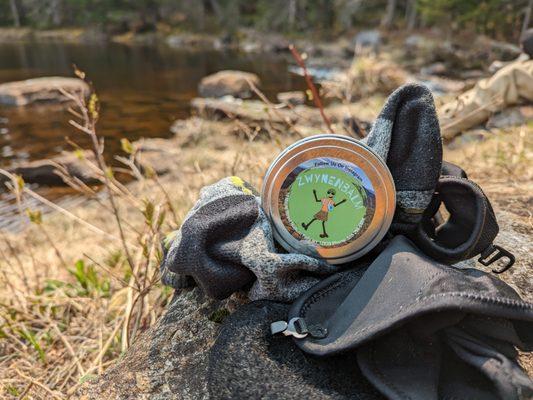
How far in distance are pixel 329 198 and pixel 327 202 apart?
0.6 inches

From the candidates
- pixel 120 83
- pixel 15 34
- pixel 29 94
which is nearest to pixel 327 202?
pixel 29 94

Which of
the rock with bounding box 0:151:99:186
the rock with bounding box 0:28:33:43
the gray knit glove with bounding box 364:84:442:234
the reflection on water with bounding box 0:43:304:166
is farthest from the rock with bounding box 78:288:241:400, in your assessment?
the rock with bounding box 0:28:33:43

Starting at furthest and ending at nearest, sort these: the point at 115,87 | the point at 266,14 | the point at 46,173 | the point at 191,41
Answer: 1. the point at 266,14
2. the point at 191,41
3. the point at 115,87
4. the point at 46,173

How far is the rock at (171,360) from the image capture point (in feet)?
4.00

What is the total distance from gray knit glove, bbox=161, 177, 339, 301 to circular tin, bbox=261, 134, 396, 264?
62 mm

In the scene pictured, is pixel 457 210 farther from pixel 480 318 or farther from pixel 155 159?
pixel 155 159

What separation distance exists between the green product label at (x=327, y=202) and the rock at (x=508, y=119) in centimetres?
443

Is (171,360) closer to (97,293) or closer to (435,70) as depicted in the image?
(97,293)

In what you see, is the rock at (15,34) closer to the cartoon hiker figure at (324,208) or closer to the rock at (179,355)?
the rock at (179,355)

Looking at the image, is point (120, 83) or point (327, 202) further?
point (120, 83)

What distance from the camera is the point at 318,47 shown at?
26.4m

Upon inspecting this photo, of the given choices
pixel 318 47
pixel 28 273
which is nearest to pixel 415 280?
pixel 28 273

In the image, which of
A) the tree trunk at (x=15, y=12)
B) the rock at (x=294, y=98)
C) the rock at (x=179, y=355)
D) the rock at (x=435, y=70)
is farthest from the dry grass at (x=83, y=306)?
the tree trunk at (x=15, y=12)

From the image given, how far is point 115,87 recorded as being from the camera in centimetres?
1469
